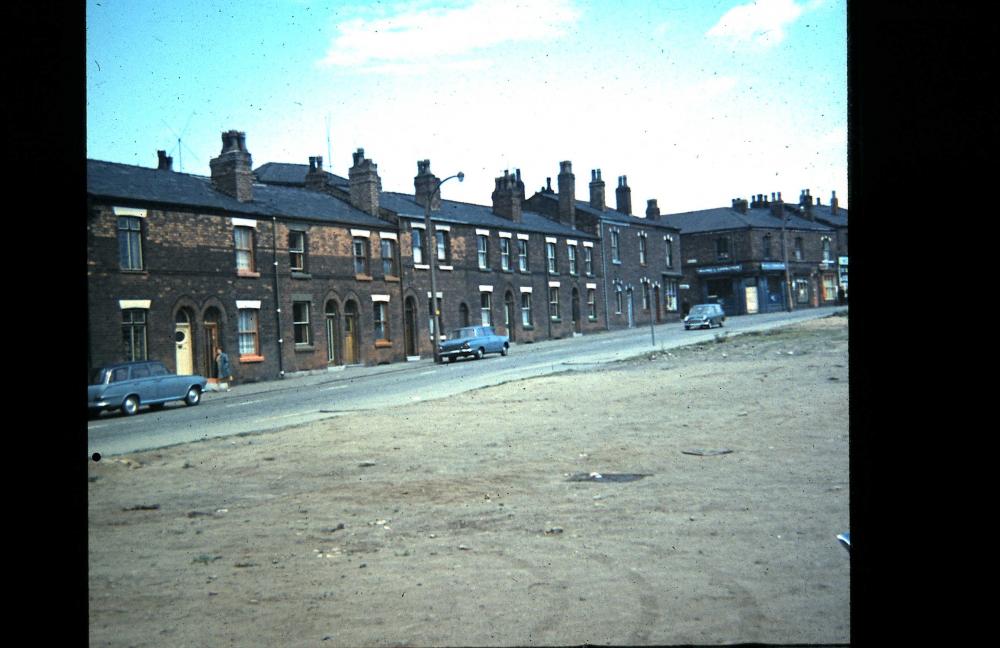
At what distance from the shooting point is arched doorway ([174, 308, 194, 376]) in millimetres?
28906

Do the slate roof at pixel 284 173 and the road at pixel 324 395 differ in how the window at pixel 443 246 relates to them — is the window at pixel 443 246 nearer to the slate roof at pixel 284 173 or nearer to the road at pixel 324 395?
the road at pixel 324 395

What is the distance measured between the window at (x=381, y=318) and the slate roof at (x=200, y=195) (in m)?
3.44

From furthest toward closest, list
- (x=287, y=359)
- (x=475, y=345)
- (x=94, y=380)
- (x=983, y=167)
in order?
(x=475, y=345)
(x=287, y=359)
(x=94, y=380)
(x=983, y=167)

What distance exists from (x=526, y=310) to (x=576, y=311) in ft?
17.1

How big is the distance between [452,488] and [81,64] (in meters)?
7.79

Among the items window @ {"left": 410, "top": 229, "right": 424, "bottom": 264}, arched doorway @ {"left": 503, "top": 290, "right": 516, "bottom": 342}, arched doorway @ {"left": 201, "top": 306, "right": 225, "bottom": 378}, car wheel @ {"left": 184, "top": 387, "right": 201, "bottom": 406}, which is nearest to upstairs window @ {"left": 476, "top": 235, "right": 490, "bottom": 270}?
arched doorway @ {"left": 503, "top": 290, "right": 516, "bottom": 342}

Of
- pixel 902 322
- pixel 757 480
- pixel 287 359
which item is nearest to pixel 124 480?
pixel 757 480

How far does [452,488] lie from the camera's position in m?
9.52

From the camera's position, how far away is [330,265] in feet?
115

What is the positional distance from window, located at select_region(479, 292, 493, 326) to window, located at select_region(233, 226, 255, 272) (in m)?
13.3

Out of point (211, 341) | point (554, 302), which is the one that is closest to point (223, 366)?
point (211, 341)

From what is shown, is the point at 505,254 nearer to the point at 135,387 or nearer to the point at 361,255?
the point at 361,255

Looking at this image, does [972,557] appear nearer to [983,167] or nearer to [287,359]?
[983,167]

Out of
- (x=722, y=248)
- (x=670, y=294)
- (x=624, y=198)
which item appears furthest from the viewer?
(x=722, y=248)
